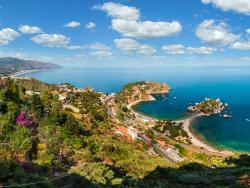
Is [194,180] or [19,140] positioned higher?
[19,140]

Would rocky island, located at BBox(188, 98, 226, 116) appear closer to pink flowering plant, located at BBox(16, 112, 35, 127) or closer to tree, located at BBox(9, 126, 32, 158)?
pink flowering plant, located at BBox(16, 112, 35, 127)

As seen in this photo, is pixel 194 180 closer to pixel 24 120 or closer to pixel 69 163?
pixel 69 163

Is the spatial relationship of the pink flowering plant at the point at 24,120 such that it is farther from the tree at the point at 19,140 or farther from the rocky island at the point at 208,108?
the rocky island at the point at 208,108

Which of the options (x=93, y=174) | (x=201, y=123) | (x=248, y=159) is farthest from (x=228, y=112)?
(x=93, y=174)

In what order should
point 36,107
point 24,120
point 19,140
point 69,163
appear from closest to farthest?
point 69,163 → point 19,140 → point 24,120 → point 36,107

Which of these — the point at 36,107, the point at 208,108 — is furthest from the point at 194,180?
the point at 208,108

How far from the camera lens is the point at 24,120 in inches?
1981

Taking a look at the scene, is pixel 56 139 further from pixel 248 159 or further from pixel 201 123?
pixel 201 123

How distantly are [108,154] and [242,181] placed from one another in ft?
79.9

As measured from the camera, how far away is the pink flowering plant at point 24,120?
4875 centimetres

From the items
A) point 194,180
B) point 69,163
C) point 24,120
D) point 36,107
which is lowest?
point 69,163

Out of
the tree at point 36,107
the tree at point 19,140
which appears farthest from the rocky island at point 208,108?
the tree at point 19,140

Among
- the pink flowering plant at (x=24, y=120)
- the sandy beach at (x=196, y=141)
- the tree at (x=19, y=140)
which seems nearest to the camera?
the tree at (x=19, y=140)

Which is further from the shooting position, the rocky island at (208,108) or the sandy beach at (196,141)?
the rocky island at (208,108)
